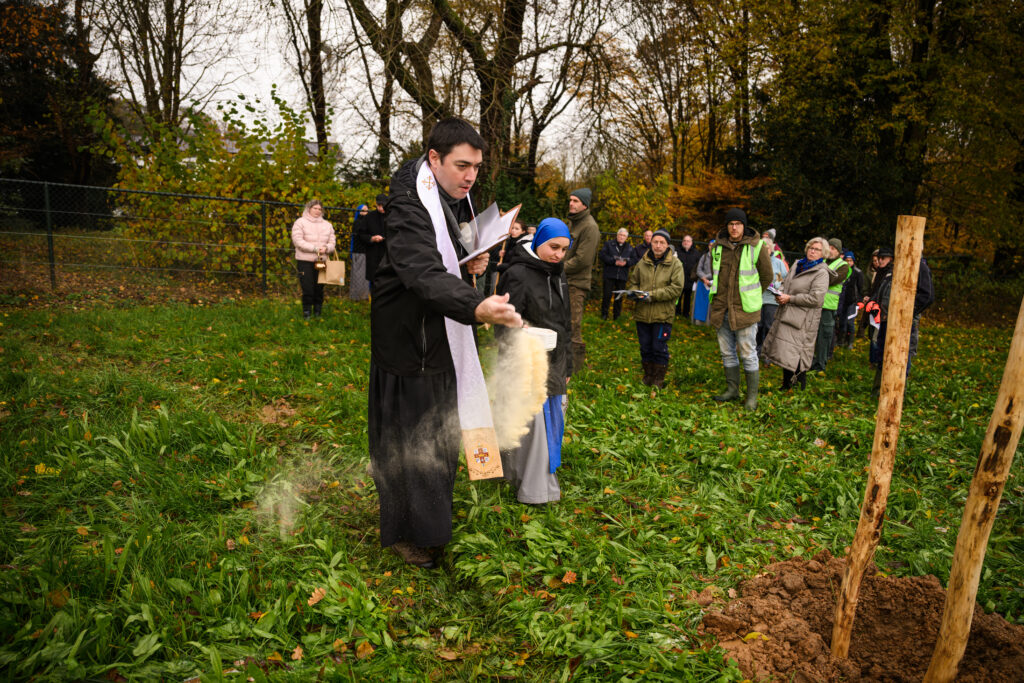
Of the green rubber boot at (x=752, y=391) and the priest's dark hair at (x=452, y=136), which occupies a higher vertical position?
the priest's dark hair at (x=452, y=136)

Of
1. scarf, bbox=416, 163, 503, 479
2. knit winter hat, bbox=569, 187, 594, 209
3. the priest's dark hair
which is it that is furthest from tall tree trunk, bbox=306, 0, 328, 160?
scarf, bbox=416, 163, 503, 479

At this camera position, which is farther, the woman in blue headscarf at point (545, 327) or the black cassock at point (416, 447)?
the woman in blue headscarf at point (545, 327)

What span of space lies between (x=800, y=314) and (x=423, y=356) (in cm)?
608

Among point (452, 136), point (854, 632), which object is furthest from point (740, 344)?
point (452, 136)

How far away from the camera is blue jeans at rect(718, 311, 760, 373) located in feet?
23.7

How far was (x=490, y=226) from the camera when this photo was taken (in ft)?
11.7

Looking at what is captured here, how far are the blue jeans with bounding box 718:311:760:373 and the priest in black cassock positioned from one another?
460 centimetres

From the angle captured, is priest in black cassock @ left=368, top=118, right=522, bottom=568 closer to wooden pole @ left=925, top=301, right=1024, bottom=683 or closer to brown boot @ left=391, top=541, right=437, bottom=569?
brown boot @ left=391, top=541, right=437, bottom=569

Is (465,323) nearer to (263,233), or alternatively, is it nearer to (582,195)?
(582,195)

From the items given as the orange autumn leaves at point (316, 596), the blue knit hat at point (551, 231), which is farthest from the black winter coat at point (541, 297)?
the orange autumn leaves at point (316, 596)

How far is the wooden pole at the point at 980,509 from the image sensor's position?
2.37 metres

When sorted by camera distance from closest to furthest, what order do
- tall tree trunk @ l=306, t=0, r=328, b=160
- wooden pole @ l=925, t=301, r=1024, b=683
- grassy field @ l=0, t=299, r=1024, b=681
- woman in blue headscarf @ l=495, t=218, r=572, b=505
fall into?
wooden pole @ l=925, t=301, r=1024, b=683 → grassy field @ l=0, t=299, r=1024, b=681 → woman in blue headscarf @ l=495, t=218, r=572, b=505 → tall tree trunk @ l=306, t=0, r=328, b=160

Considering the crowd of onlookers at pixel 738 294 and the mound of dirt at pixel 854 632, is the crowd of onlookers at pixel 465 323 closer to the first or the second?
the crowd of onlookers at pixel 738 294

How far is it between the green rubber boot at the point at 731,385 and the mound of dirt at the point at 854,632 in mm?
4001
